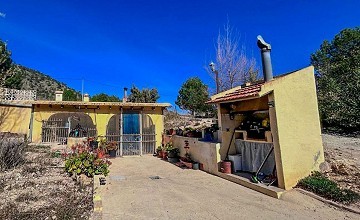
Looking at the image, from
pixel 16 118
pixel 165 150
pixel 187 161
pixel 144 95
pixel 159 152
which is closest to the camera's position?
pixel 187 161

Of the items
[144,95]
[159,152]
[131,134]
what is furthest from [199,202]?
[144,95]

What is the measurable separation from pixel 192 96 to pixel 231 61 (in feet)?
60.2

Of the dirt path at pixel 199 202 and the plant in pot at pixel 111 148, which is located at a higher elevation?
the plant in pot at pixel 111 148

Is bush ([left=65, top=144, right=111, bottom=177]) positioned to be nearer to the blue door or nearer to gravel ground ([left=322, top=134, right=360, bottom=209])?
the blue door

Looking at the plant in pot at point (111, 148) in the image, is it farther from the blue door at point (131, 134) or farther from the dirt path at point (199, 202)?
the dirt path at point (199, 202)

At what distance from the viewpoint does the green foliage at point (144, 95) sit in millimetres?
30797

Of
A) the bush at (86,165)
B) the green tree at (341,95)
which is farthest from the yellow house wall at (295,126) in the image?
the green tree at (341,95)

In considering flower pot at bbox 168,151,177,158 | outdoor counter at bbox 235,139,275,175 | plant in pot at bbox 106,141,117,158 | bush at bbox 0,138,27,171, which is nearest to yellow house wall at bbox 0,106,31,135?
plant in pot at bbox 106,141,117,158

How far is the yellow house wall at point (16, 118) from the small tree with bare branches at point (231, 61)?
53.8 feet

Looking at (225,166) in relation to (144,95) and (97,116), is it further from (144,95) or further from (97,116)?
(144,95)

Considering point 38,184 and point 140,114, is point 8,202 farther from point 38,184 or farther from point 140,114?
point 140,114

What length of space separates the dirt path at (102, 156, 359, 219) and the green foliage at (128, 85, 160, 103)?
22.7 m

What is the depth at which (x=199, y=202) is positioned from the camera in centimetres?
597

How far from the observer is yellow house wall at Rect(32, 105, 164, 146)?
14.9m
